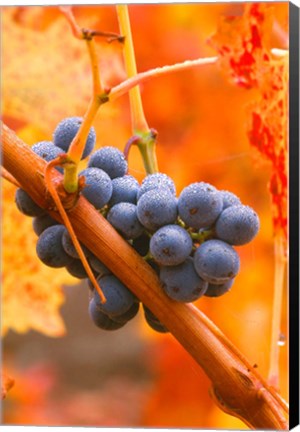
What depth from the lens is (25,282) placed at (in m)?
1.04

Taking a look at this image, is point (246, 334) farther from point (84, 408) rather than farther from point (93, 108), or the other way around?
point (93, 108)

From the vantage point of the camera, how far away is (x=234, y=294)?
1025 mm

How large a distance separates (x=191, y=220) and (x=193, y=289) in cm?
5

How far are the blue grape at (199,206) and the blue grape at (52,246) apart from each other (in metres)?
0.10

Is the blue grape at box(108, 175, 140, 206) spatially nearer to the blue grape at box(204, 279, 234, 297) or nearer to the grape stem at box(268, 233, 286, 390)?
A: the blue grape at box(204, 279, 234, 297)

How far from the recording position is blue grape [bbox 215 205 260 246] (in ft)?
1.80

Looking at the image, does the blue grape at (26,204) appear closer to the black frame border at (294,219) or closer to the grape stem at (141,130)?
the grape stem at (141,130)

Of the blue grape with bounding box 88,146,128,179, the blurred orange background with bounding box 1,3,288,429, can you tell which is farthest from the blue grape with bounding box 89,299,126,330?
the blurred orange background with bounding box 1,3,288,429

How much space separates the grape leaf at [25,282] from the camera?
102cm

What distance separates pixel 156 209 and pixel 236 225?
0.21 ft

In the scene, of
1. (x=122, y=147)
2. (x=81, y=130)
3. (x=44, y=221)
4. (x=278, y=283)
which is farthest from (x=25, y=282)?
(x=81, y=130)

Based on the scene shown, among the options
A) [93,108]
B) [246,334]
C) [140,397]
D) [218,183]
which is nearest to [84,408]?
[140,397]

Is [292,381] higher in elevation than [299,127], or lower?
lower

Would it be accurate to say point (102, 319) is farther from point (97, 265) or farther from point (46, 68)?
point (46, 68)
